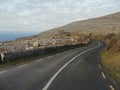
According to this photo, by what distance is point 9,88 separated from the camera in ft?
44.4

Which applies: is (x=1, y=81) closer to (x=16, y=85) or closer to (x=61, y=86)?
(x=16, y=85)

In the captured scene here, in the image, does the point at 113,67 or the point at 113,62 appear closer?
the point at 113,67

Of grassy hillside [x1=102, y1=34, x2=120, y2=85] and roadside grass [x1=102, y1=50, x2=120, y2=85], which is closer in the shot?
roadside grass [x1=102, y1=50, x2=120, y2=85]

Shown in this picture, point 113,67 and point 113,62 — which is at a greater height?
point 113,67

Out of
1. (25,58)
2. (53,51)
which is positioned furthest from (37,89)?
(53,51)

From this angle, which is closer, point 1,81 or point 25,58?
point 1,81

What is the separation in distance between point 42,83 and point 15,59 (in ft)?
51.9

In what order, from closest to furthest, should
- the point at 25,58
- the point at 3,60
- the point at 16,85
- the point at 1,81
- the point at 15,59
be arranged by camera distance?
the point at 16,85 < the point at 1,81 < the point at 3,60 < the point at 15,59 < the point at 25,58

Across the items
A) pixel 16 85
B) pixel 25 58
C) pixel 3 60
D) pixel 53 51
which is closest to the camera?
pixel 16 85

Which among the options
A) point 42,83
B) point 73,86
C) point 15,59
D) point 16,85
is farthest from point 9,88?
point 15,59

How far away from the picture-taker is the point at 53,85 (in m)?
14.7

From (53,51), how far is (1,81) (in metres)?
29.1

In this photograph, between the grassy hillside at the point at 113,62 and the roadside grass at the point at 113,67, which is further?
the grassy hillside at the point at 113,62

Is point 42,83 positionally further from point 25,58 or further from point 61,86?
point 25,58
